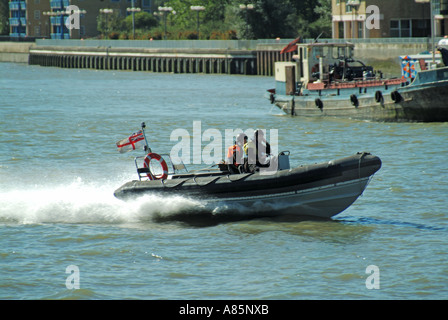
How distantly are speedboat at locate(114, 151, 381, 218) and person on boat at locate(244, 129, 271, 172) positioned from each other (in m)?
0.19

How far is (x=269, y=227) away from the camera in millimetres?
17062

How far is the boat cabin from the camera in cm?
3747

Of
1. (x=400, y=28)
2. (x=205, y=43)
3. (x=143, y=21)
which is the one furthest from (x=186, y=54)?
(x=143, y=21)

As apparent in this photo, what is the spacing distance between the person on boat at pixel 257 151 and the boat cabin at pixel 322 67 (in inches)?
792

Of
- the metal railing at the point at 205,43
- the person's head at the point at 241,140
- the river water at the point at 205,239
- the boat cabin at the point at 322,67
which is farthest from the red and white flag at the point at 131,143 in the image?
the metal railing at the point at 205,43

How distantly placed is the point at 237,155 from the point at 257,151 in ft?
1.57

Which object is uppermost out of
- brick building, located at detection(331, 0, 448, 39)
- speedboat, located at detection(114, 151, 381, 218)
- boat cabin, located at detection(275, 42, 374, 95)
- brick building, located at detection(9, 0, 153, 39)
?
brick building, located at detection(9, 0, 153, 39)

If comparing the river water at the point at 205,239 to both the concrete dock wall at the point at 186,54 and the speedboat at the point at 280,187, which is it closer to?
the speedboat at the point at 280,187

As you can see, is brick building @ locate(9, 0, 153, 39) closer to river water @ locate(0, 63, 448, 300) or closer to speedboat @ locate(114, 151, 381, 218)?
river water @ locate(0, 63, 448, 300)

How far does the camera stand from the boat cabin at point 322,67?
37.5 m

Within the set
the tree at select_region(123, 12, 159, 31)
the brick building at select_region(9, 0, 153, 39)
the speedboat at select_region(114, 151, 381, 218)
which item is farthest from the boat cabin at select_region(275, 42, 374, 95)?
the brick building at select_region(9, 0, 153, 39)

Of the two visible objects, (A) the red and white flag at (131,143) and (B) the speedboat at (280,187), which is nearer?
(B) the speedboat at (280,187)

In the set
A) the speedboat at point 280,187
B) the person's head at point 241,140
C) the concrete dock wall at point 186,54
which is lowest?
the speedboat at point 280,187

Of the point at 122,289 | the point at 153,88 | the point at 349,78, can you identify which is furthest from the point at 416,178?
the point at 153,88
